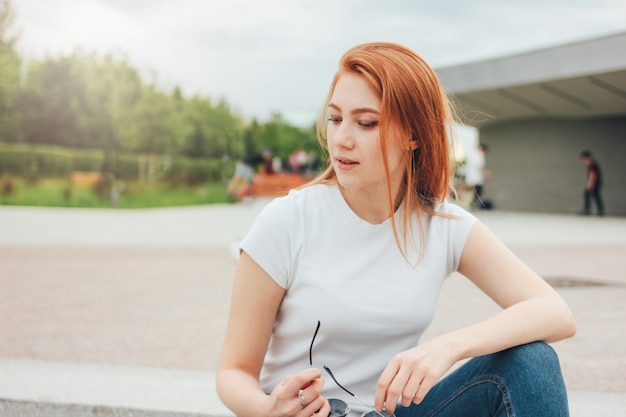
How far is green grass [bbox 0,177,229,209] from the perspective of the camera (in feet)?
74.9

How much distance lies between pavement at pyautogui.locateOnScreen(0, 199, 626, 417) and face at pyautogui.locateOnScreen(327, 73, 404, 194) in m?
1.26

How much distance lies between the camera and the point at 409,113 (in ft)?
6.26

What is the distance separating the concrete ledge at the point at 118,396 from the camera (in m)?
2.71

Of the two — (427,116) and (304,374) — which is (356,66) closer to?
(427,116)

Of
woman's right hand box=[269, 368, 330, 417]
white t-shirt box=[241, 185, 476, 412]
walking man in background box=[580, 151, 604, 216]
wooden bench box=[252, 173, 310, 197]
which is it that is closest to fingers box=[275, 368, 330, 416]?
woman's right hand box=[269, 368, 330, 417]

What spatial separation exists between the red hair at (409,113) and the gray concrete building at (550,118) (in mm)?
15537

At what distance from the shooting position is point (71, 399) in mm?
2766

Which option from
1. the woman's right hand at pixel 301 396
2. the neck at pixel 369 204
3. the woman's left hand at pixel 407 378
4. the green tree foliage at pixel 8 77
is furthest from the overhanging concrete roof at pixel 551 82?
the green tree foliage at pixel 8 77

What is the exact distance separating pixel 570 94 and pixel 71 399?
19690 mm

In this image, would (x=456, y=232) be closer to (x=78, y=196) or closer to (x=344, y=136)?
(x=344, y=136)

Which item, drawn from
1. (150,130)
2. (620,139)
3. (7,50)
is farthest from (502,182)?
(7,50)

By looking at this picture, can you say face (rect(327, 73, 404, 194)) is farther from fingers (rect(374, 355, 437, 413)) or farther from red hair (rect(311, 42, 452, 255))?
fingers (rect(374, 355, 437, 413))

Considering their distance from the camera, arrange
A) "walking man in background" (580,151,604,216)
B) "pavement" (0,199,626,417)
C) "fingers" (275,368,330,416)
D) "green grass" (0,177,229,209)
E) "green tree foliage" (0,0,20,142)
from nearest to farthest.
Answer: "fingers" (275,368,330,416) < "pavement" (0,199,626,417) < "walking man in background" (580,151,604,216) < "green grass" (0,177,229,209) < "green tree foliage" (0,0,20,142)

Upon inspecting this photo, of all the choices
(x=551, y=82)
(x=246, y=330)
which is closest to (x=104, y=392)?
(x=246, y=330)
